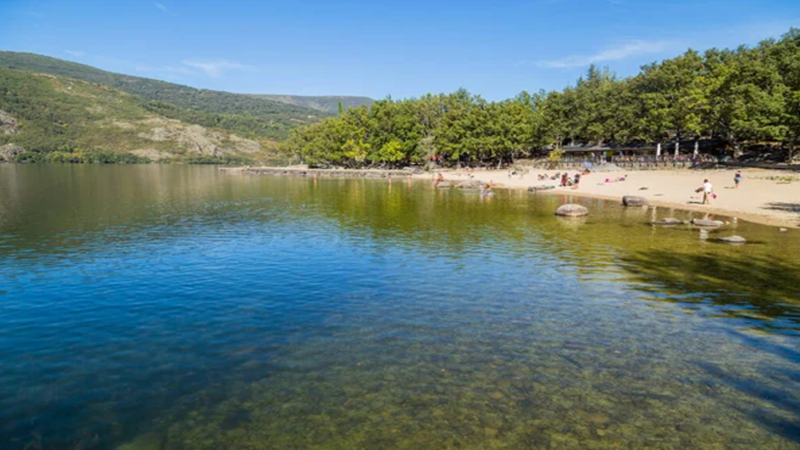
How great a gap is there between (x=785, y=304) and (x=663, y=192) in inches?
1834

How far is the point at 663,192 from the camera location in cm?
5938

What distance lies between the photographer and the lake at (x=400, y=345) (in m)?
9.75

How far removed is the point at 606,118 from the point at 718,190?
2795 inches

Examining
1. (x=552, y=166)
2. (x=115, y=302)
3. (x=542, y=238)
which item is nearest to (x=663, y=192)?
(x=542, y=238)

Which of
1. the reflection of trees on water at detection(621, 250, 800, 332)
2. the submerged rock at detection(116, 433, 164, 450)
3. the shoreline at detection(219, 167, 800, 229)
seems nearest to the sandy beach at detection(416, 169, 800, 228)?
the shoreline at detection(219, 167, 800, 229)

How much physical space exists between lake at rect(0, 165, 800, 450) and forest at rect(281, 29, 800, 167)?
60996mm

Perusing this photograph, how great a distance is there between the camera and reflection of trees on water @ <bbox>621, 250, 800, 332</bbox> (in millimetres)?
16984

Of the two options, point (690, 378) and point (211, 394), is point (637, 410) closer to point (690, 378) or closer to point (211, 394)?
point (690, 378)

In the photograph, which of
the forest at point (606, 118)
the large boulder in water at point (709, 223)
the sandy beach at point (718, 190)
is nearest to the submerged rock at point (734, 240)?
the large boulder in water at point (709, 223)

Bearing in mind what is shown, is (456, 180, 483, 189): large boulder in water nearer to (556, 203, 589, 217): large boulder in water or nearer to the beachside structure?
the beachside structure

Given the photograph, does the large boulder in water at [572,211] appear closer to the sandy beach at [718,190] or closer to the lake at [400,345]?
the lake at [400,345]

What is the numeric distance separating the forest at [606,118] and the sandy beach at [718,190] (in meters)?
12.5

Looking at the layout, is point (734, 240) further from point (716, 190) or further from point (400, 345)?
point (716, 190)

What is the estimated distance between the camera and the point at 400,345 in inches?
554
